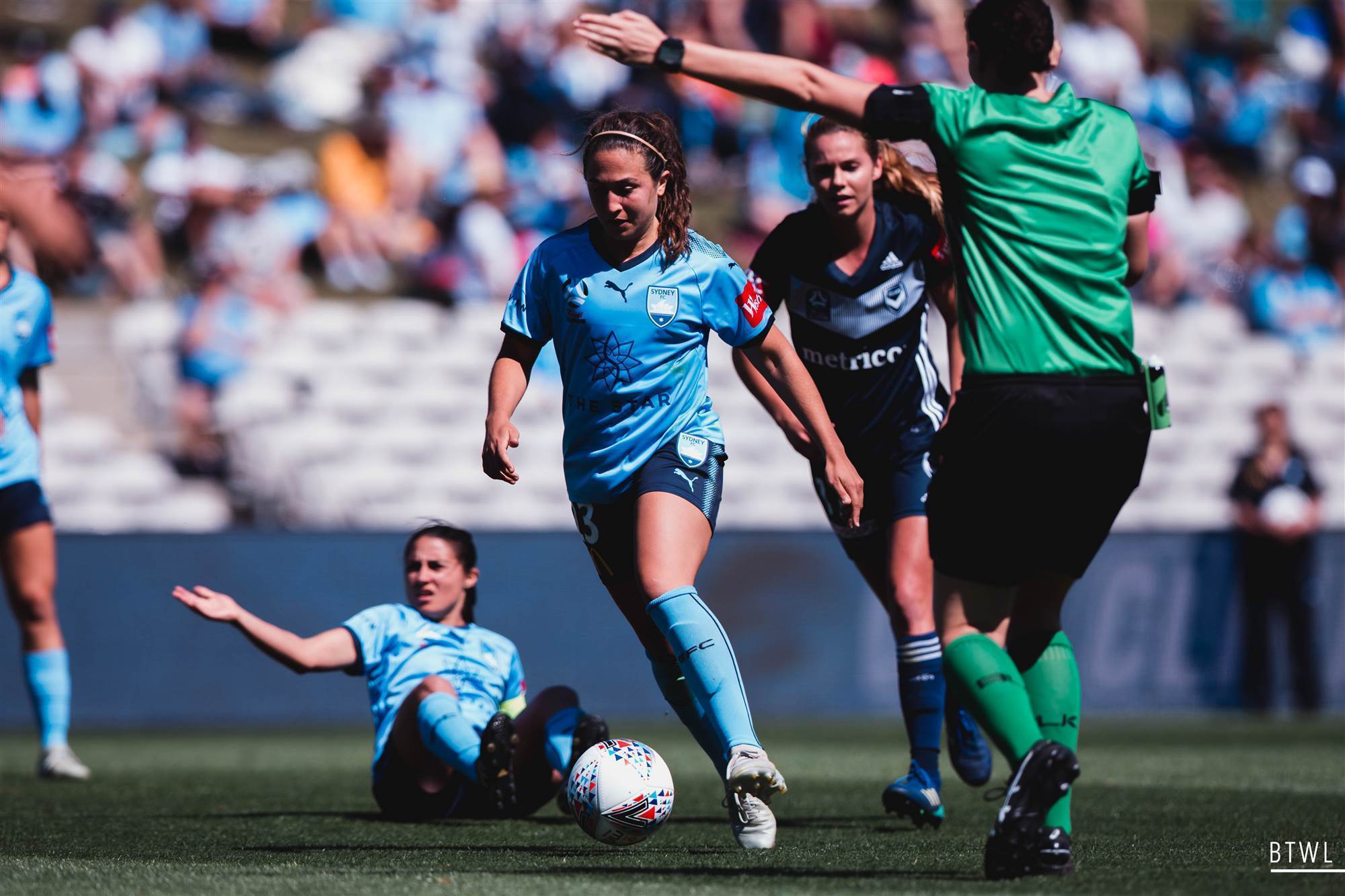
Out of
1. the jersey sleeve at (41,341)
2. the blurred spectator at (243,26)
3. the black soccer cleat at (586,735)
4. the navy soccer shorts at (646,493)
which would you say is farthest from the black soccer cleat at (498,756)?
the blurred spectator at (243,26)

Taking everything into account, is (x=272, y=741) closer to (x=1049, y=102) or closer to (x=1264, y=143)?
(x=1049, y=102)

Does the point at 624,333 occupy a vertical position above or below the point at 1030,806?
above

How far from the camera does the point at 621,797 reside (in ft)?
16.5

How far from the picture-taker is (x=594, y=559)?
18.1 ft

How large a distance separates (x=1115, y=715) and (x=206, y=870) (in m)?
9.04

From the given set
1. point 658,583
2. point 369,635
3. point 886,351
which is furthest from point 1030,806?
point 369,635

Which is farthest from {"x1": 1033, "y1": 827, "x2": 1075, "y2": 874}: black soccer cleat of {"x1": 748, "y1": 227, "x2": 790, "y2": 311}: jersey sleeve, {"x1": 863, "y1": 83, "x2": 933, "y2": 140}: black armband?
{"x1": 748, "y1": 227, "x2": 790, "y2": 311}: jersey sleeve

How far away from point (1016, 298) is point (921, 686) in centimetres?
220

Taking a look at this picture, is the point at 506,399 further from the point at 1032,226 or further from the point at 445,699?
the point at 1032,226

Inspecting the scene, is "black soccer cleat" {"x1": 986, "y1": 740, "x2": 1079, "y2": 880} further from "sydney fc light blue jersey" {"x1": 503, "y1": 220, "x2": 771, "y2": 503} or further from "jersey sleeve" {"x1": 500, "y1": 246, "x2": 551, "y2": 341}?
"jersey sleeve" {"x1": 500, "y1": 246, "x2": 551, "y2": 341}

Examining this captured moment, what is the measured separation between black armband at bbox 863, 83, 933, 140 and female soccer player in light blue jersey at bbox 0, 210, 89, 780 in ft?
14.4

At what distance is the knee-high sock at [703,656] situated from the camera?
4840 mm

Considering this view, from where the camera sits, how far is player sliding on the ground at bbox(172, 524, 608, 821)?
18.8ft

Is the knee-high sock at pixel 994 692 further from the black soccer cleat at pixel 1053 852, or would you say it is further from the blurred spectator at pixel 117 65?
the blurred spectator at pixel 117 65
